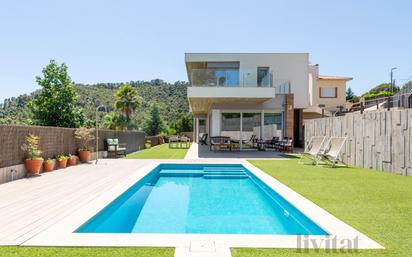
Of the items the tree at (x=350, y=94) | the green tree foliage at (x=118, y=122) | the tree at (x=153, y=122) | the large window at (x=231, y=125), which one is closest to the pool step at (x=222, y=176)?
the large window at (x=231, y=125)

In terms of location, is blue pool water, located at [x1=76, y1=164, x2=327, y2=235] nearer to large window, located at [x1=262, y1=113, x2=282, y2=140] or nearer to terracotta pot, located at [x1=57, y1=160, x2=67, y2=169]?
terracotta pot, located at [x1=57, y1=160, x2=67, y2=169]

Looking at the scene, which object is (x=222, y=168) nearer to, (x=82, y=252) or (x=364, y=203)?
(x=364, y=203)

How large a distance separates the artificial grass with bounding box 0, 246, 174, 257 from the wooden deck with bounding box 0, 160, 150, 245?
27cm

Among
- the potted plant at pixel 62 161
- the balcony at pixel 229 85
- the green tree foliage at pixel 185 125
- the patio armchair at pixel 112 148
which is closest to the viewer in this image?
the potted plant at pixel 62 161

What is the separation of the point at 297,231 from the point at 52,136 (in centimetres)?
858

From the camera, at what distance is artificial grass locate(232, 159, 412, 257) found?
316cm

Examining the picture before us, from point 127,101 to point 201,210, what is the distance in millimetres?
34959

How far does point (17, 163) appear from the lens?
8062 mm

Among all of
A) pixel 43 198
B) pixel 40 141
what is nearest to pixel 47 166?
pixel 40 141

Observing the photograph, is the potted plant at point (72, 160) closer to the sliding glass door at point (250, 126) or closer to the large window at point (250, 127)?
the sliding glass door at point (250, 126)

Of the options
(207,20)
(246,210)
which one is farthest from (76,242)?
(207,20)

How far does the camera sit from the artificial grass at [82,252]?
9.92 ft

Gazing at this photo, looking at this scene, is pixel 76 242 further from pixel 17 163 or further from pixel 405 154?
pixel 405 154

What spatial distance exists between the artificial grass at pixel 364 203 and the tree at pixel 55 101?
21.9 meters
